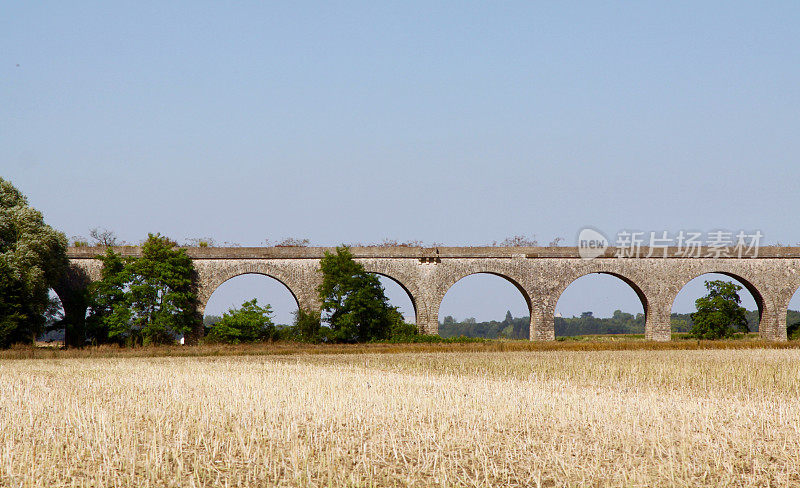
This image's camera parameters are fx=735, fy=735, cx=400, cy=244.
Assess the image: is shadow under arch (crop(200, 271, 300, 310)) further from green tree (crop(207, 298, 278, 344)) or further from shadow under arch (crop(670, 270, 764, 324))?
shadow under arch (crop(670, 270, 764, 324))

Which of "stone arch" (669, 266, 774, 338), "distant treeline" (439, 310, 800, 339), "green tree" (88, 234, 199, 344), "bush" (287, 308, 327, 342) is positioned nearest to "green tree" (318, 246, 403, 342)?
"bush" (287, 308, 327, 342)

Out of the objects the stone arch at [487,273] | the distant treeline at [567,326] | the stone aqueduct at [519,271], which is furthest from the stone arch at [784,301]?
the distant treeline at [567,326]

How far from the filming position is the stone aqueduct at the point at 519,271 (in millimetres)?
32750

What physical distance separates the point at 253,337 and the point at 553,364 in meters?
15.3

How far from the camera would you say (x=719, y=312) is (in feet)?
119

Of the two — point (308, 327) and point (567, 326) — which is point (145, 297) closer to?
point (308, 327)

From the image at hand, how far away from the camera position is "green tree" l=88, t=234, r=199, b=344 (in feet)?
98.0

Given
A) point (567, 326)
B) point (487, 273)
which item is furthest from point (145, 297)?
point (567, 326)

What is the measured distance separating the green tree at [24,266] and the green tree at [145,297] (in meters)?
2.01

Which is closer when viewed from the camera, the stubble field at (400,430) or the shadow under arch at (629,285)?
A: the stubble field at (400,430)

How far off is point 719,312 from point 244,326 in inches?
902

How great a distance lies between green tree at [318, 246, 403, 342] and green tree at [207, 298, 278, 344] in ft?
8.56

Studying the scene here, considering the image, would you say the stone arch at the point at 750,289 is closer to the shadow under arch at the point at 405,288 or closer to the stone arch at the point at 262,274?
the shadow under arch at the point at 405,288

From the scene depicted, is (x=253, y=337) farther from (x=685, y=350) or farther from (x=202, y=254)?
(x=685, y=350)
